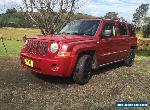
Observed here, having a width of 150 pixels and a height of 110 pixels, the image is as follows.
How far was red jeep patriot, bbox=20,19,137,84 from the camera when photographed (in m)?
7.69

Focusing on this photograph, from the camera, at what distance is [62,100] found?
22.4ft

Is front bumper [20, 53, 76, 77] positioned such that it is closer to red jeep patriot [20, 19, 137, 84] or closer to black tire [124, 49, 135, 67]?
red jeep patriot [20, 19, 137, 84]

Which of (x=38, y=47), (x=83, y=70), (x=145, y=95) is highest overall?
(x=38, y=47)

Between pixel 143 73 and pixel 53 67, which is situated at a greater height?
pixel 53 67

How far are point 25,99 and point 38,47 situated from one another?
1758 mm

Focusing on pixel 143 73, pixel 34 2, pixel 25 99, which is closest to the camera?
pixel 25 99

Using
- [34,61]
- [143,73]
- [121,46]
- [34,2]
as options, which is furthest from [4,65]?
[34,2]

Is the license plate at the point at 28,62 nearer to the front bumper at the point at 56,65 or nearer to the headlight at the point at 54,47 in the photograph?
the front bumper at the point at 56,65

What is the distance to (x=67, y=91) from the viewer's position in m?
7.56

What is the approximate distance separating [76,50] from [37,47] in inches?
42.3

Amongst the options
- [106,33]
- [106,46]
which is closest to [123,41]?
[106,46]

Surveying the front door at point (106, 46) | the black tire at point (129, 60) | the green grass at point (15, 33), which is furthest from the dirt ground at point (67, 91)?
the green grass at point (15, 33)

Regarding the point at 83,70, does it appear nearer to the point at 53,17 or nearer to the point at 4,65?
the point at 4,65

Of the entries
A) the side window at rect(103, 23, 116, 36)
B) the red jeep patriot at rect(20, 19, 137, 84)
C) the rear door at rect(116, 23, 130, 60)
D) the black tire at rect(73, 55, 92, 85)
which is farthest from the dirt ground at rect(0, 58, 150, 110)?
the side window at rect(103, 23, 116, 36)
